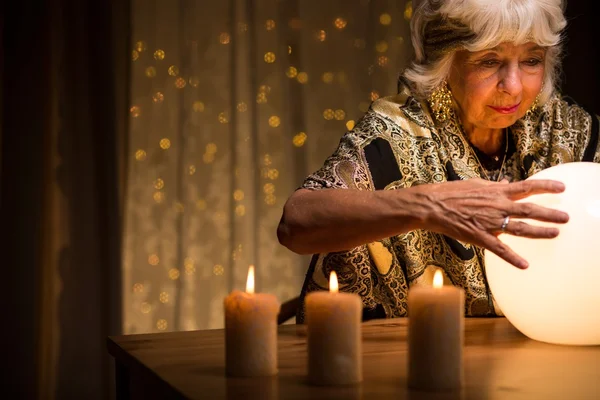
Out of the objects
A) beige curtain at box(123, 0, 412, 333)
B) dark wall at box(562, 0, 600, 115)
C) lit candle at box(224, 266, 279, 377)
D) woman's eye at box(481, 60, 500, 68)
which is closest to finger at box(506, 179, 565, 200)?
lit candle at box(224, 266, 279, 377)

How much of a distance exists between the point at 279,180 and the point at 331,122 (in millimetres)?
331

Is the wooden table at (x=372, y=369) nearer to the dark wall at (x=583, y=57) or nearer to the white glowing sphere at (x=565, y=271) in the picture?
the white glowing sphere at (x=565, y=271)

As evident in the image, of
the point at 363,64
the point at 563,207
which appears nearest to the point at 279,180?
the point at 363,64

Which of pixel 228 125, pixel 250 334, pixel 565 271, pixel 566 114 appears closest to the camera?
pixel 250 334

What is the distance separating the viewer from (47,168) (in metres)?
2.96

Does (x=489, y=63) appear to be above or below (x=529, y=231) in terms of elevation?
above

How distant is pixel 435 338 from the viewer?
996 mm

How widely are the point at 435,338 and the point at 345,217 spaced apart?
24.6 inches

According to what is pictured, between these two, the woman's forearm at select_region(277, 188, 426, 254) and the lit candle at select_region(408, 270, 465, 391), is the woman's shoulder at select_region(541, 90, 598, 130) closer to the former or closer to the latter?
the woman's forearm at select_region(277, 188, 426, 254)

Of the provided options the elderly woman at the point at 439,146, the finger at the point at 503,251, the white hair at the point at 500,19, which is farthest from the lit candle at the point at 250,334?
the white hair at the point at 500,19

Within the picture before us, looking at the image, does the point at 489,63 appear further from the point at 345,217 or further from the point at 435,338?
the point at 435,338

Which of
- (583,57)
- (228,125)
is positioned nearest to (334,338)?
(228,125)

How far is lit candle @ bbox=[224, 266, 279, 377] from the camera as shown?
109 cm

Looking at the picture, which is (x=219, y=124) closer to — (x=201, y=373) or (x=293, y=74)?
(x=293, y=74)
